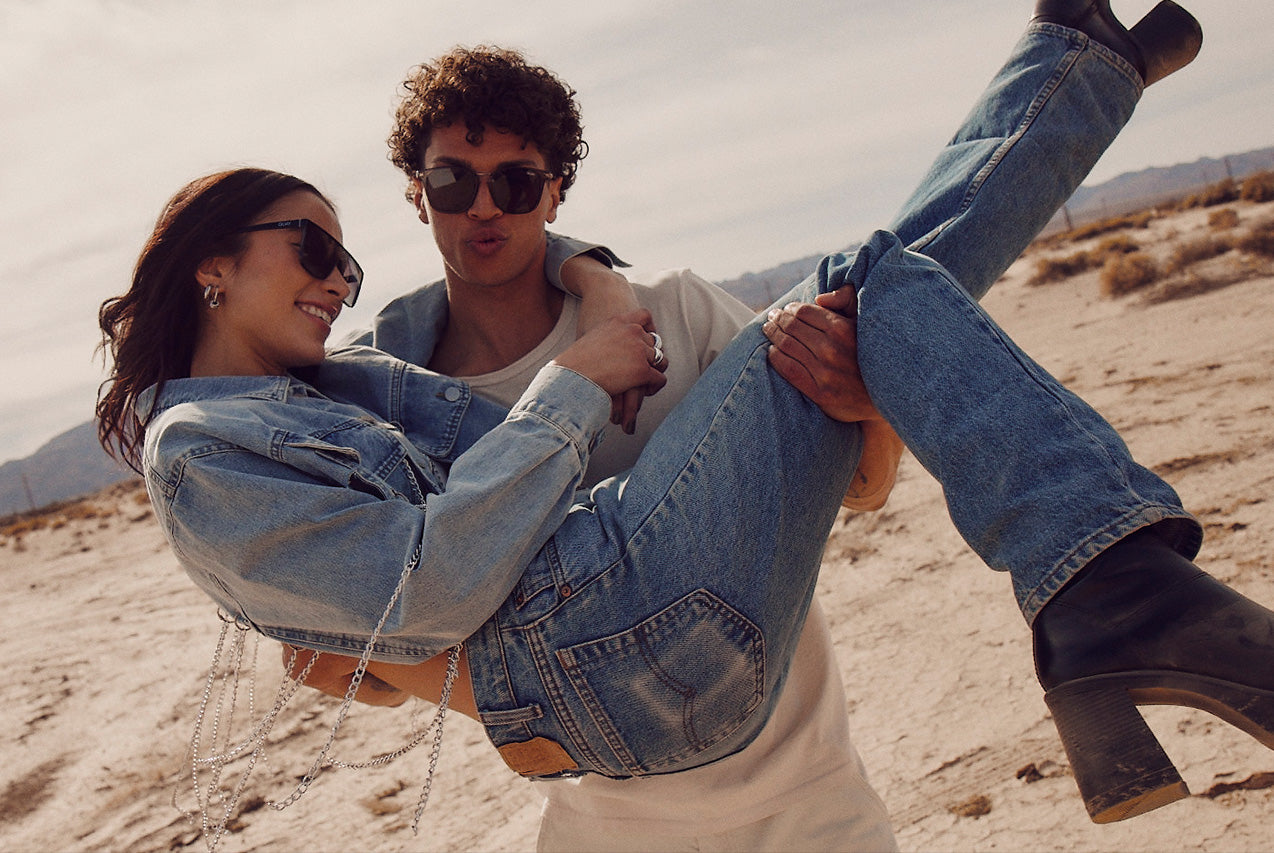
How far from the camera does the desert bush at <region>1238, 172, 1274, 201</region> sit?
1783 cm

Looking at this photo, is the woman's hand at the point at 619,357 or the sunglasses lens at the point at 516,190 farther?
the sunglasses lens at the point at 516,190

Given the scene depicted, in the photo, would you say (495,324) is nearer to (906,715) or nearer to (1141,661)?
(1141,661)

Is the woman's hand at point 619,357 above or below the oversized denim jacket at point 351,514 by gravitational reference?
above

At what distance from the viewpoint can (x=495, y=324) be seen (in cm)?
267

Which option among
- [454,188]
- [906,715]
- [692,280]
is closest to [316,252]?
[454,188]

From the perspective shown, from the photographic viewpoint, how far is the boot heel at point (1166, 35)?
6.48 feet

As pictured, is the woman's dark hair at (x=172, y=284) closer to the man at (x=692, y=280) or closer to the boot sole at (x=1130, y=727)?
the man at (x=692, y=280)

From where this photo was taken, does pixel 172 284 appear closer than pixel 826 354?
No

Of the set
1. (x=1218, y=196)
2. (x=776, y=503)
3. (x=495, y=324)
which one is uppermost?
(x=495, y=324)

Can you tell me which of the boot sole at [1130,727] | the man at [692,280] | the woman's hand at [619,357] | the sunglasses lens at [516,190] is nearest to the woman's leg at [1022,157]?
the man at [692,280]

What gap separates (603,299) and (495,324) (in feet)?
1.57

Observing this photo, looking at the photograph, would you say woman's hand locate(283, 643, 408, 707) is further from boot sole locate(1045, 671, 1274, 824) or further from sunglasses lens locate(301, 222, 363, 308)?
boot sole locate(1045, 671, 1274, 824)

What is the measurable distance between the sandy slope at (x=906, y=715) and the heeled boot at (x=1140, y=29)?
2.12 meters

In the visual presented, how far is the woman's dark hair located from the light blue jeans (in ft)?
3.78
